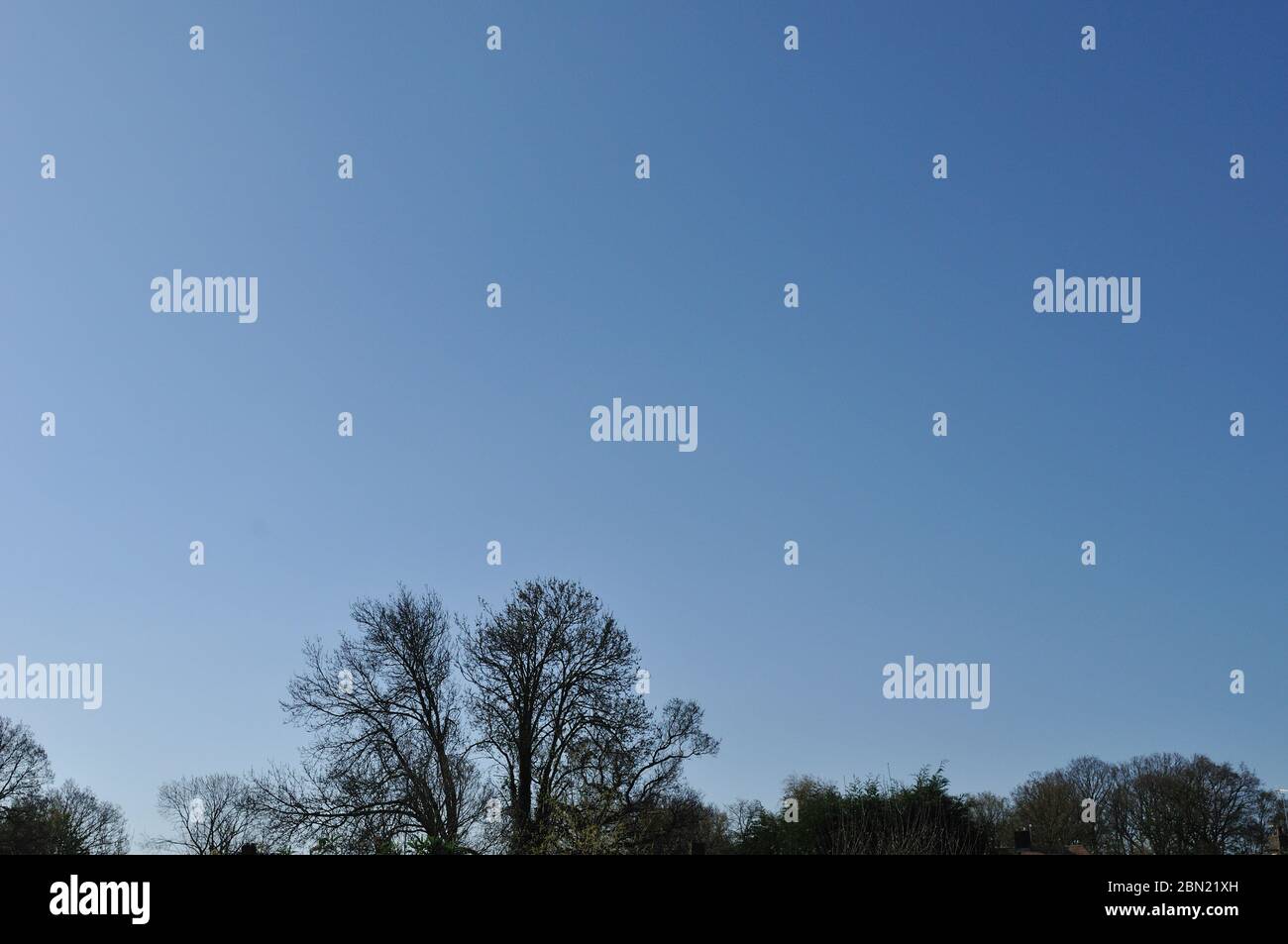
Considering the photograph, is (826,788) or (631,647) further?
(631,647)

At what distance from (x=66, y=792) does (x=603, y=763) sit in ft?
74.7

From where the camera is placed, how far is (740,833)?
30.0 meters

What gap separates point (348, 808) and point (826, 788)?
515 inches

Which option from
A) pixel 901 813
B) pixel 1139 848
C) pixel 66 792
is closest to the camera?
pixel 901 813

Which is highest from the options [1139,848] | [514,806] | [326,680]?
[326,680]

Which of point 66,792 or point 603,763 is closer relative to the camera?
point 603,763
